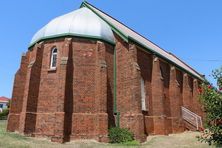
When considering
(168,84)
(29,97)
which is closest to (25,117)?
(29,97)

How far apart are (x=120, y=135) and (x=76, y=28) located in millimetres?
8951

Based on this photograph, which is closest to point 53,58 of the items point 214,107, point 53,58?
point 53,58

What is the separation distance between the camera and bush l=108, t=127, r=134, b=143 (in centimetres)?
1755

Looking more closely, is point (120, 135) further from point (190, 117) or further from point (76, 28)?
point (190, 117)

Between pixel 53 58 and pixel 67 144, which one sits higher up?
pixel 53 58

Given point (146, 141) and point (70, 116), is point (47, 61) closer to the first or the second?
point (70, 116)

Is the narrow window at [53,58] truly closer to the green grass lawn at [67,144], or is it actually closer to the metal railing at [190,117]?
the green grass lawn at [67,144]

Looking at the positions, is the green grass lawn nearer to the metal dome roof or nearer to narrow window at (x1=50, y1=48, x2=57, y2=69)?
narrow window at (x1=50, y1=48, x2=57, y2=69)

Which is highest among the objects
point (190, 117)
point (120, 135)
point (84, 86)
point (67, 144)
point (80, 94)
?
point (84, 86)

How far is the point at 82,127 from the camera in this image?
17734mm

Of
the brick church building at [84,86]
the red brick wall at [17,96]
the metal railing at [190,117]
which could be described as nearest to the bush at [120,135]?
the brick church building at [84,86]

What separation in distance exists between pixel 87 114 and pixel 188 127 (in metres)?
12.2

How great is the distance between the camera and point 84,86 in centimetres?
1864

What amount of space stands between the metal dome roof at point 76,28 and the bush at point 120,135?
7.46m
